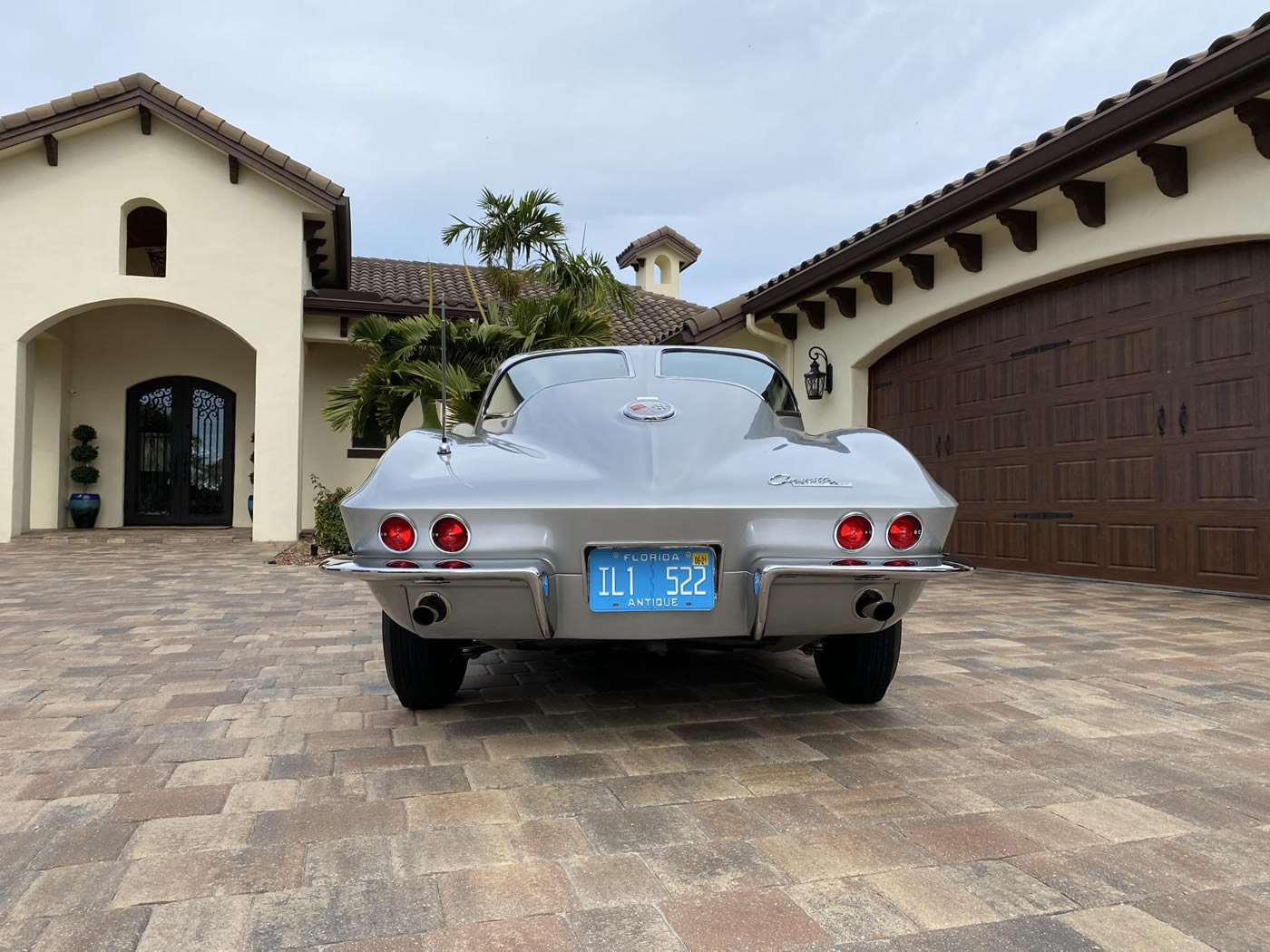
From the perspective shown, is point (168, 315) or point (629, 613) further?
point (168, 315)

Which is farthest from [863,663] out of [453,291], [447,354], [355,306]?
[453,291]

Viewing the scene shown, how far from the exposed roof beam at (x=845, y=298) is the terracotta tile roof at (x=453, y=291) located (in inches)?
117

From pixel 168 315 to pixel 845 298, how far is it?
10551mm

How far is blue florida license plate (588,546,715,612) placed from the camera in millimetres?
2262

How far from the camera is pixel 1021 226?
285 inches

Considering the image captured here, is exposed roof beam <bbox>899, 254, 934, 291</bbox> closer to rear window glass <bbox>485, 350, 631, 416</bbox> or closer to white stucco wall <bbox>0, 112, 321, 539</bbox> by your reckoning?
rear window glass <bbox>485, 350, 631, 416</bbox>

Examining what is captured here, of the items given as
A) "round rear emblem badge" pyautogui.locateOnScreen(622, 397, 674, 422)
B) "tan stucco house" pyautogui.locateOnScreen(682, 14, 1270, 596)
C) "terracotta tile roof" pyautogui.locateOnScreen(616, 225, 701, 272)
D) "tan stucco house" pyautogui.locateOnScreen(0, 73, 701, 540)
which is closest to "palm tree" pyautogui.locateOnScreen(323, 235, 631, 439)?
"tan stucco house" pyautogui.locateOnScreen(0, 73, 701, 540)

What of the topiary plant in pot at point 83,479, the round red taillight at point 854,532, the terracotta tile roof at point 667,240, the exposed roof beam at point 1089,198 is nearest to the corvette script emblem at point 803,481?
the round red taillight at point 854,532

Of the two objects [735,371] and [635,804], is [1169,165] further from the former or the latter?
[635,804]

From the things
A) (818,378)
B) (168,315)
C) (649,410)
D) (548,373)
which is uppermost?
(168,315)

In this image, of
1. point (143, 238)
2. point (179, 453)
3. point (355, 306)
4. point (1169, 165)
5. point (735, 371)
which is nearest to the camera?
point (735, 371)

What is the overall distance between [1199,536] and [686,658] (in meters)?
4.51

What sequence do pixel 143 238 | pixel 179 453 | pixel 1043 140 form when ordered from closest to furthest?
pixel 1043 140 → pixel 179 453 → pixel 143 238

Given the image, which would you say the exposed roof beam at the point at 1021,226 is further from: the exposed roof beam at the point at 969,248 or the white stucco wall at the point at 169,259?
the white stucco wall at the point at 169,259
